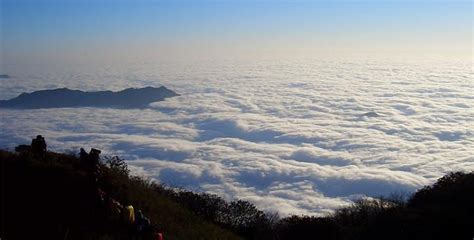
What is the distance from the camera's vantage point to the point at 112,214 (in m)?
15.7

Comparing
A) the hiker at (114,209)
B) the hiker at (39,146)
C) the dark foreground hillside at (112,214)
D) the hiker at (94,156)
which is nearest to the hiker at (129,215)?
the dark foreground hillside at (112,214)

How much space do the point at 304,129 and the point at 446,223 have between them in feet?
440

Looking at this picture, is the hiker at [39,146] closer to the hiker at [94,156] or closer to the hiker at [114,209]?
the hiker at [94,156]

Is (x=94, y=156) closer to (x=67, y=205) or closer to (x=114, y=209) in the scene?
(x=67, y=205)

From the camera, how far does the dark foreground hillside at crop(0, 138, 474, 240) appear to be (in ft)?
50.6

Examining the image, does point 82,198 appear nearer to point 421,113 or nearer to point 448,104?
point 421,113

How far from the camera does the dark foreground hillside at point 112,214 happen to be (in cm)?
1543

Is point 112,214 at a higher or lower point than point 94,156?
lower

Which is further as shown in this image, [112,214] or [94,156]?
[94,156]

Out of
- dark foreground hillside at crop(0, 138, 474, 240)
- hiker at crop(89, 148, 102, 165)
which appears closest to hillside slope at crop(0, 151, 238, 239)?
dark foreground hillside at crop(0, 138, 474, 240)

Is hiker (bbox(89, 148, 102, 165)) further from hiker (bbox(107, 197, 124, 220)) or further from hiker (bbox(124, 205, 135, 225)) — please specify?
hiker (bbox(124, 205, 135, 225))

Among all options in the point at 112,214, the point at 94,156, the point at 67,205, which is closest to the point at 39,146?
the point at 94,156

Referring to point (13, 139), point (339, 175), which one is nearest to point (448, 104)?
point (339, 175)

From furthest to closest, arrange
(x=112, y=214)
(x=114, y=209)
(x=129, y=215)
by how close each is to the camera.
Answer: (x=114, y=209)
(x=112, y=214)
(x=129, y=215)
